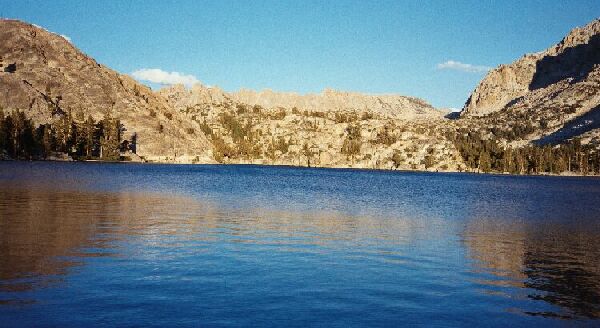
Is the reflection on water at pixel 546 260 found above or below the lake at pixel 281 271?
below

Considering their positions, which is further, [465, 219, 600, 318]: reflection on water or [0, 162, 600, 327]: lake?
[465, 219, 600, 318]: reflection on water

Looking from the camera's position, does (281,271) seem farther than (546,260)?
No

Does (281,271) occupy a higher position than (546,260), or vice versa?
(281,271)

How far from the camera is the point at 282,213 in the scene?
2143 inches

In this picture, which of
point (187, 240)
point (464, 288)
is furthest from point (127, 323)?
point (187, 240)

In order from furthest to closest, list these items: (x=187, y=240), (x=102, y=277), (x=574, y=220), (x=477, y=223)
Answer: (x=574, y=220) → (x=477, y=223) → (x=187, y=240) → (x=102, y=277)

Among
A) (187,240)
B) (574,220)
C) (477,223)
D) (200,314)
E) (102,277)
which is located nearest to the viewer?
(200,314)

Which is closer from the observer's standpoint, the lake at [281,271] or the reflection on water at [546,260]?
the lake at [281,271]

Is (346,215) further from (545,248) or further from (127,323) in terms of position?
(127,323)

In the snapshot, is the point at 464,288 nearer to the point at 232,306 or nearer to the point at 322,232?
the point at 232,306

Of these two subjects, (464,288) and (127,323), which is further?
(464,288)

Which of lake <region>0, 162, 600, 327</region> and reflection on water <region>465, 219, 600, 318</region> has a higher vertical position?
lake <region>0, 162, 600, 327</region>

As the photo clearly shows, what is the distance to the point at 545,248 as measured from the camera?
37250 mm

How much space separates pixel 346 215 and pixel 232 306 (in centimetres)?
3682
